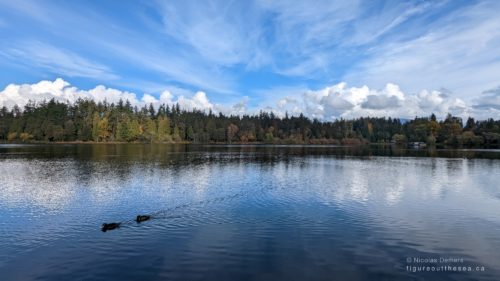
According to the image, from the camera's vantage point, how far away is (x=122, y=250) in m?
17.5

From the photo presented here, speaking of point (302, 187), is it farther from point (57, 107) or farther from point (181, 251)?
point (57, 107)

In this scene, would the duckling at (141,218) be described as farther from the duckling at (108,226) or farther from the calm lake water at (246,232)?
the duckling at (108,226)

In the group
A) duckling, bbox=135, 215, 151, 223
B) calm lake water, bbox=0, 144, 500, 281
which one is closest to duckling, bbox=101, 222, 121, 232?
calm lake water, bbox=0, 144, 500, 281

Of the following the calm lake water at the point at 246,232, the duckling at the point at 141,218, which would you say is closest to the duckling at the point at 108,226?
the calm lake water at the point at 246,232

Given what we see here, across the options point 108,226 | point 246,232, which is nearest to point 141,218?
point 108,226

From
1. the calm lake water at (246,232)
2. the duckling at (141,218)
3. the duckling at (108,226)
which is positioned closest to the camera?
the calm lake water at (246,232)

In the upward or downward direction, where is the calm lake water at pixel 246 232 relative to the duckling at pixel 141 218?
downward

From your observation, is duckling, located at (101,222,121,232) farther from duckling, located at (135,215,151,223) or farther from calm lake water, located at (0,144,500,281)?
duckling, located at (135,215,151,223)

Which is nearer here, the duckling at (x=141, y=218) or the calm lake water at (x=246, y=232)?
the calm lake water at (x=246, y=232)

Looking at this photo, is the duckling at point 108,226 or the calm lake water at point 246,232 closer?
the calm lake water at point 246,232

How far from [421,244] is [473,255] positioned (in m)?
2.47

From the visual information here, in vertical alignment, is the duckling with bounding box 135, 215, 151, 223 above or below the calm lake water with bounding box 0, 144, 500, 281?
above

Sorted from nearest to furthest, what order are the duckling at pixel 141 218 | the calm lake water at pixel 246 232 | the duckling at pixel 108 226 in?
the calm lake water at pixel 246 232 → the duckling at pixel 108 226 → the duckling at pixel 141 218

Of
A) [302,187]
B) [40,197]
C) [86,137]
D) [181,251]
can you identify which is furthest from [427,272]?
[86,137]
